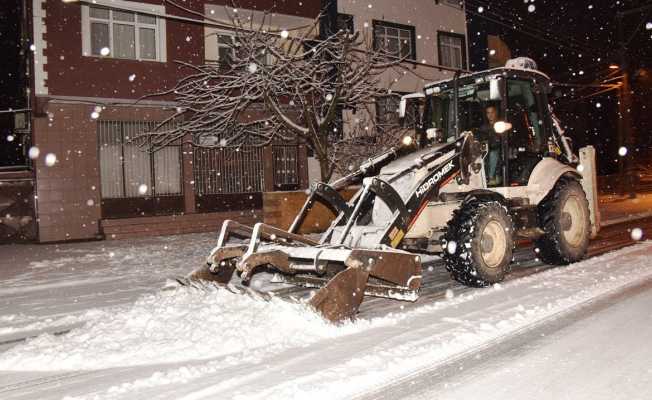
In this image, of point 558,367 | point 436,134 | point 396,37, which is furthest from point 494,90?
point 396,37

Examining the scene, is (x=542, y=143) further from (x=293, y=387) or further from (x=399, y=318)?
(x=293, y=387)

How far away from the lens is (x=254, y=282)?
8.51 meters

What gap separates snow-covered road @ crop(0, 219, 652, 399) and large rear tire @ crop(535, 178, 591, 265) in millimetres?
633

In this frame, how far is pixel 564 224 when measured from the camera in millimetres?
8672

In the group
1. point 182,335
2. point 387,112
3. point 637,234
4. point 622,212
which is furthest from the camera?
point 622,212

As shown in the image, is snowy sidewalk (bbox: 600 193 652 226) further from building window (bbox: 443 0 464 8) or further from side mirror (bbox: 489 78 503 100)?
building window (bbox: 443 0 464 8)

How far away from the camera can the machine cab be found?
8086 millimetres

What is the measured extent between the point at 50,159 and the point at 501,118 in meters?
12.7

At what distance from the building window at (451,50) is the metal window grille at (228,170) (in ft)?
35.3

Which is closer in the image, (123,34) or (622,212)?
(123,34)

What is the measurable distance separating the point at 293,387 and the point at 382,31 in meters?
20.6

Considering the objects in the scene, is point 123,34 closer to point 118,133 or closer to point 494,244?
point 118,133

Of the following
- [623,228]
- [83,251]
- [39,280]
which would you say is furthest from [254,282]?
[623,228]

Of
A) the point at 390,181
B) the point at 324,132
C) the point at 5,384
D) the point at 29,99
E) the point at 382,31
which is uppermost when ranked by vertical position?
the point at 382,31
